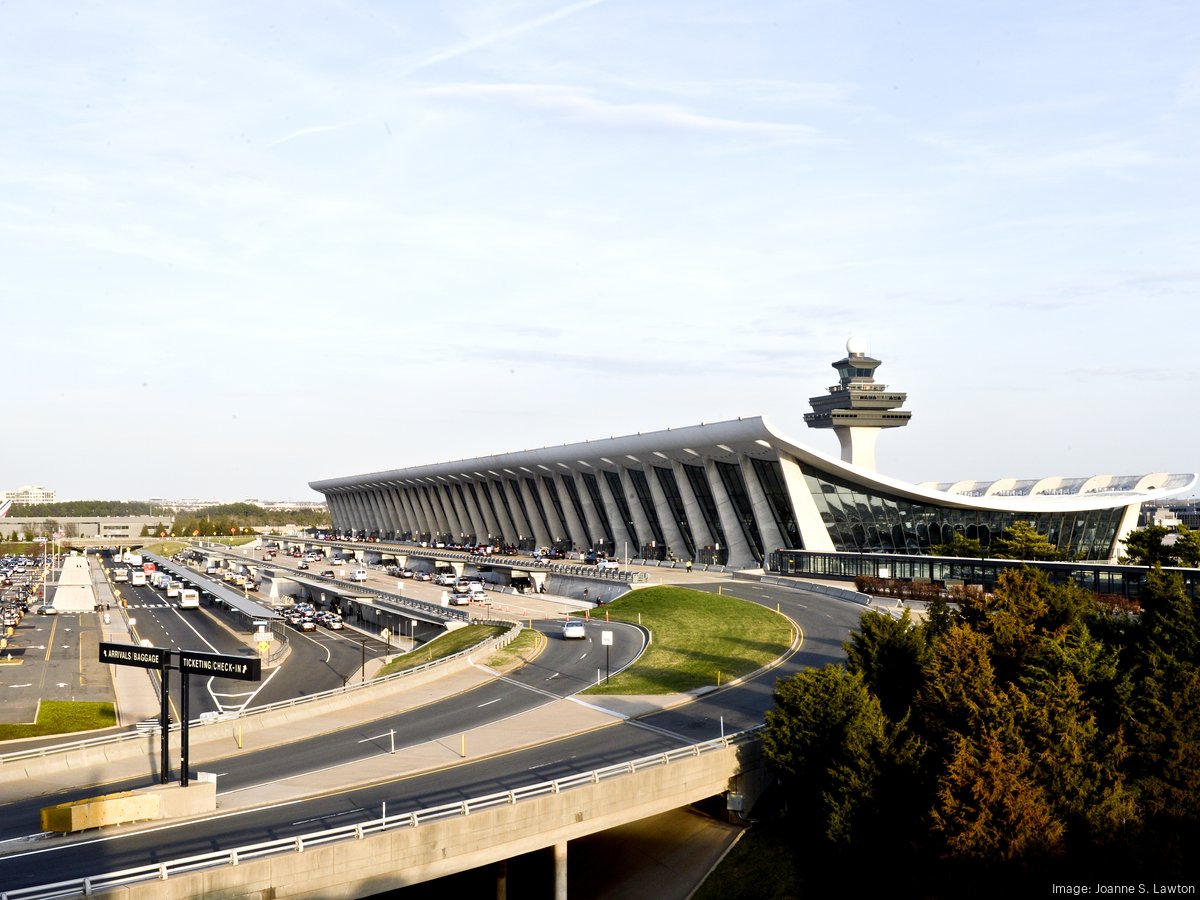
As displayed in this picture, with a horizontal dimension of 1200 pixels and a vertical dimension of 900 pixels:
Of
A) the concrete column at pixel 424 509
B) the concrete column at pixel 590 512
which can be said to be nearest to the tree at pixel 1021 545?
the concrete column at pixel 590 512

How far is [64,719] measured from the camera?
4984 centimetres

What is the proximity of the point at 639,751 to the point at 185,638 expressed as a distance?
60.7 metres

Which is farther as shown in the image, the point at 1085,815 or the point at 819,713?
the point at 819,713

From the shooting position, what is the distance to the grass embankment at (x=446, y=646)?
59406mm

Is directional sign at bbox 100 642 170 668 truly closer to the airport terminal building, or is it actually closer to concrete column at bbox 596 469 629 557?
the airport terminal building

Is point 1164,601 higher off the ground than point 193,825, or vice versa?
point 1164,601

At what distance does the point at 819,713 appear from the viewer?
31.5m

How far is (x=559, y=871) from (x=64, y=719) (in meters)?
33.2

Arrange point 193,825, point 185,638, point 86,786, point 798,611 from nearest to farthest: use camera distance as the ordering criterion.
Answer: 1. point 193,825
2. point 86,786
3. point 798,611
4. point 185,638

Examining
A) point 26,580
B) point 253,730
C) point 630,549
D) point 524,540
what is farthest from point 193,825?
point 26,580

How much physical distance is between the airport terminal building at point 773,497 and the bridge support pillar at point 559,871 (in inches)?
2266

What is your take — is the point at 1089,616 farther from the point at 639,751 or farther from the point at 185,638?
the point at 185,638

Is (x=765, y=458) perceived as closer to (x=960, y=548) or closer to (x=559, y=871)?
(x=960, y=548)

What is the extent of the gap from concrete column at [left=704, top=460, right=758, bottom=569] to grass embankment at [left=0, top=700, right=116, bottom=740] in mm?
56531
